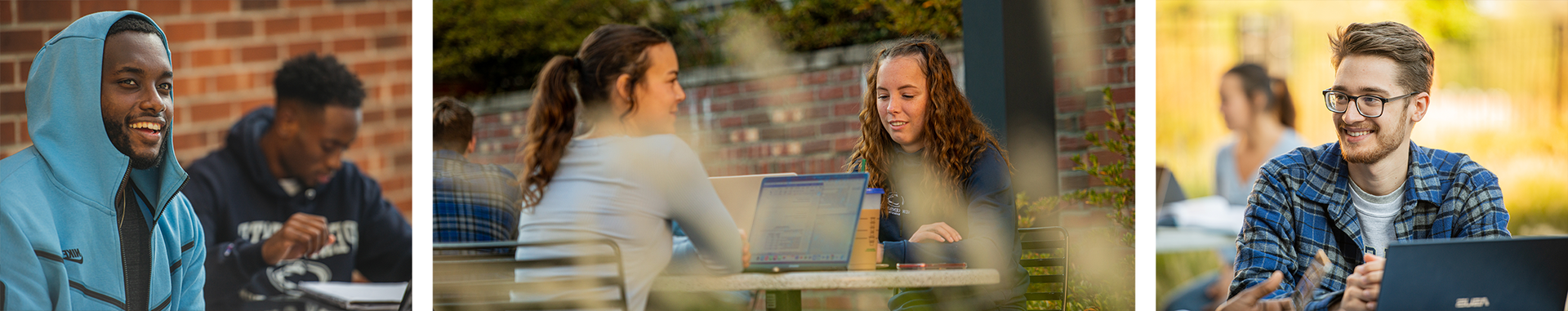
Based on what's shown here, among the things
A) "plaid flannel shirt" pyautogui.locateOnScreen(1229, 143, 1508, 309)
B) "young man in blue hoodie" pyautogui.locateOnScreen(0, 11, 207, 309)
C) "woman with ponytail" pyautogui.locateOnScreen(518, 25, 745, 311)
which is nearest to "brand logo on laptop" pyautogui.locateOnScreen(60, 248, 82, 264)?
"young man in blue hoodie" pyautogui.locateOnScreen(0, 11, 207, 309)

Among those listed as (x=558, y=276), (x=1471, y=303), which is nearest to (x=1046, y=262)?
(x=1471, y=303)

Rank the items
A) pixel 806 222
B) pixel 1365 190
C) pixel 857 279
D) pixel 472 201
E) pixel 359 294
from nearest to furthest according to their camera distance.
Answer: pixel 857 279, pixel 806 222, pixel 1365 190, pixel 472 201, pixel 359 294

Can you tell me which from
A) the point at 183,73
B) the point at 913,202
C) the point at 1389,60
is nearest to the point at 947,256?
the point at 913,202

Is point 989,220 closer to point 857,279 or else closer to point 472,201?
point 857,279

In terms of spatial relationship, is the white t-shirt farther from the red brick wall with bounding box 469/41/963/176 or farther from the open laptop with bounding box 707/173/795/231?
the open laptop with bounding box 707/173/795/231

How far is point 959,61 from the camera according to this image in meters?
3.56

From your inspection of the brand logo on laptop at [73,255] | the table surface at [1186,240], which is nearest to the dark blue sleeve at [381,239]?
the brand logo on laptop at [73,255]

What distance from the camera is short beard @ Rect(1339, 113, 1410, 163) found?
346cm

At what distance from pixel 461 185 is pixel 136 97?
1.08m

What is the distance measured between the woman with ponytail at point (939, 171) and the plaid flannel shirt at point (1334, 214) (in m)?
0.80

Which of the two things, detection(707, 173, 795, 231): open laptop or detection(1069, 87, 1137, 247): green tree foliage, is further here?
detection(1069, 87, 1137, 247): green tree foliage

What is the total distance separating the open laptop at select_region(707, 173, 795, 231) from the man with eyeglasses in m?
1.62

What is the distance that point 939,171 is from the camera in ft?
11.6

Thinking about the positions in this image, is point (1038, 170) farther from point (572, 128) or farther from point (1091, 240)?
point (572, 128)
